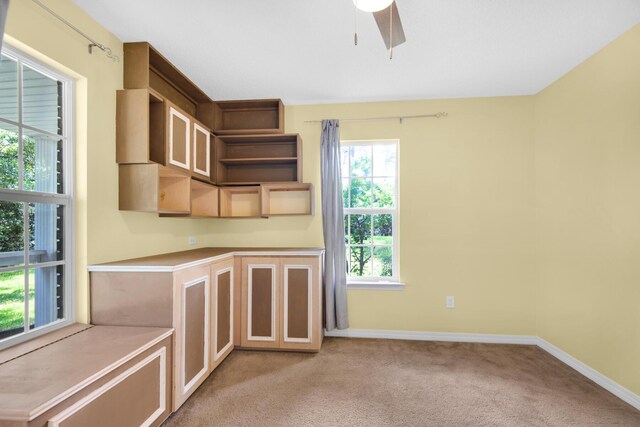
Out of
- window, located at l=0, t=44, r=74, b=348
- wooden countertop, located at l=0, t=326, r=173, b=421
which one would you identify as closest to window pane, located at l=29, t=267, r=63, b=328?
window, located at l=0, t=44, r=74, b=348

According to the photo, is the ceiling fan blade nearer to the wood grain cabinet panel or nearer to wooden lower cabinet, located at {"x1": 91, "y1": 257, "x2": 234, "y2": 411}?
wooden lower cabinet, located at {"x1": 91, "y1": 257, "x2": 234, "y2": 411}

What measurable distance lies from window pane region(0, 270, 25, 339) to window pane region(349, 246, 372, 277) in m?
2.65

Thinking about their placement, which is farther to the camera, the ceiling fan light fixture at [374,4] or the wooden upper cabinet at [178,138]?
the wooden upper cabinet at [178,138]

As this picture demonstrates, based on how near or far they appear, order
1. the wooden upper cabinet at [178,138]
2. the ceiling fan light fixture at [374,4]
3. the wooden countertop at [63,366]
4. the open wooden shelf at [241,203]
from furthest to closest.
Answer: the open wooden shelf at [241,203] → the wooden upper cabinet at [178,138] → the ceiling fan light fixture at [374,4] → the wooden countertop at [63,366]

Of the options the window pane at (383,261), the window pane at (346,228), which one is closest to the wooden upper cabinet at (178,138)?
the window pane at (346,228)

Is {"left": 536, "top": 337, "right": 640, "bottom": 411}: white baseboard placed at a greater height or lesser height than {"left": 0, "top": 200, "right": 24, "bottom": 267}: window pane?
lesser

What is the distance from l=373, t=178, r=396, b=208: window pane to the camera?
131 inches

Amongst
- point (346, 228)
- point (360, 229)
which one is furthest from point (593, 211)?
point (346, 228)

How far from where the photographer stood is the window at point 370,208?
3.32m

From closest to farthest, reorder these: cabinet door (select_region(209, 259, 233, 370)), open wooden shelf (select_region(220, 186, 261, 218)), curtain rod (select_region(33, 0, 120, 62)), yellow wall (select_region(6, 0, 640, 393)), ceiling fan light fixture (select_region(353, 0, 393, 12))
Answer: ceiling fan light fixture (select_region(353, 0, 393, 12)) → curtain rod (select_region(33, 0, 120, 62)) → yellow wall (select_region(6, 0, 640, 393)) → cabinet door (select_region(209, 259, 233, 370)) → open wooden shelf (select_region(220, 186, 261, 218))

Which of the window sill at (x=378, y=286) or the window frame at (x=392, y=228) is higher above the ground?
the window frame at (x=392, y=228)

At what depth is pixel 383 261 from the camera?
3.33 m

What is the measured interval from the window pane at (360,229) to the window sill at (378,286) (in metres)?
0.46

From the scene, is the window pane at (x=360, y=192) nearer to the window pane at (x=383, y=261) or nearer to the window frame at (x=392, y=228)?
the window frame at (x=392, y=228)
